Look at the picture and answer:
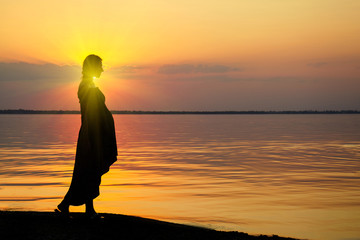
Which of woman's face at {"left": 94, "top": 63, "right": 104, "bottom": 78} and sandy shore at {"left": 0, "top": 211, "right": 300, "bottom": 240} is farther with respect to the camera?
woman's face at {"left": 94, "top": 63, "right": 104, "bottom": 78}

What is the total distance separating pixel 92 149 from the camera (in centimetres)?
880

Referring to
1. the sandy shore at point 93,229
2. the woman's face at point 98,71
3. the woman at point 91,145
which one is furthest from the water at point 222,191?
the woman's face at point 98,71

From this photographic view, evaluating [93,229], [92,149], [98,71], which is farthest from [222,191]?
[93,229]

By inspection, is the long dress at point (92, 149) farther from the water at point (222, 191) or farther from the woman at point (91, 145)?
the water at point (222, 191)

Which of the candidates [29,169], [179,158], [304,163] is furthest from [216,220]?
[179,158]

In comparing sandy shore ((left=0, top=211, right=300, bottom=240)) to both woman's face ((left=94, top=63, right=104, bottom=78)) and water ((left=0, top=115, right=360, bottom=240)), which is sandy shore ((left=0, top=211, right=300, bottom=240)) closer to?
woman's face ((left=94, top=63, right=104, bottom=78))

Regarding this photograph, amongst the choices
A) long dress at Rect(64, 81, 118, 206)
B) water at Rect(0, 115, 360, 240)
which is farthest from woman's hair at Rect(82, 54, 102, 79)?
water at Rect(0, 115, 360, 240)

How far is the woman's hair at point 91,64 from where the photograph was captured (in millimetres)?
8891

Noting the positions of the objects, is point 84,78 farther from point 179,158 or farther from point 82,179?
point 179,158

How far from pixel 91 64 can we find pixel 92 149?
55.6 inches

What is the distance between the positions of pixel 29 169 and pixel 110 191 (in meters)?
7.24

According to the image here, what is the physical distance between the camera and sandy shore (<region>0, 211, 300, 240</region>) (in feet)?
25.1

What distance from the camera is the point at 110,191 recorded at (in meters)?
15.9

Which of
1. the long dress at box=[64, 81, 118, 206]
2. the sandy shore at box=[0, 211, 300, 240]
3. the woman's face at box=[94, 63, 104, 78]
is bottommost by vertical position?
the sandy shore at box=[0, 211, 300, 240]
